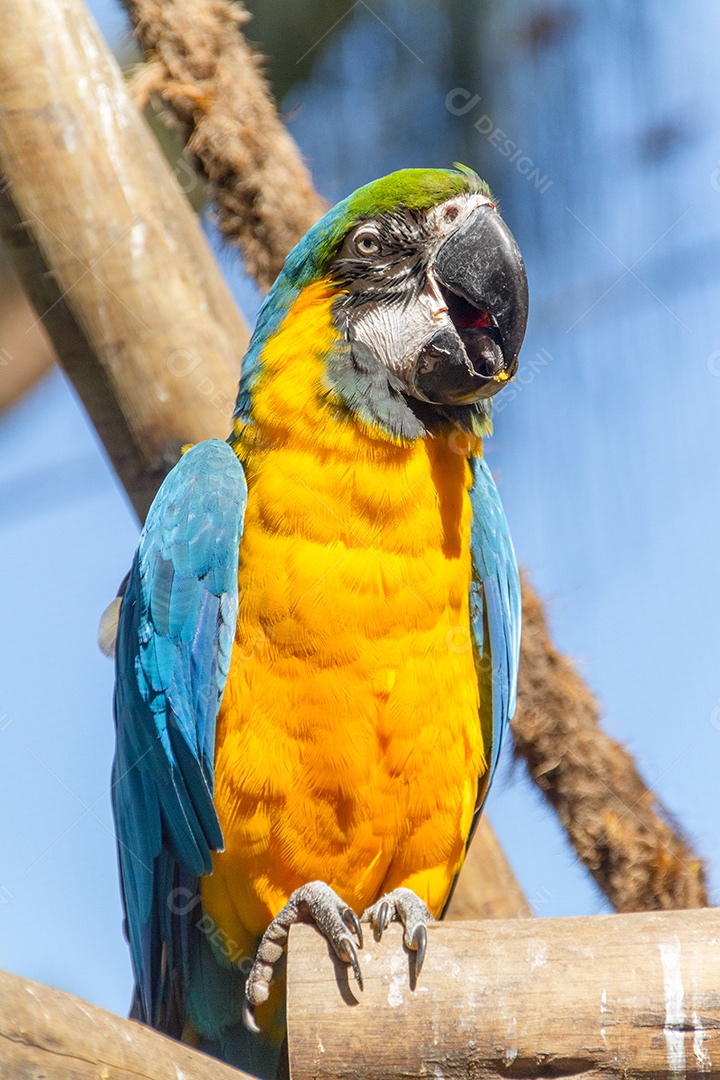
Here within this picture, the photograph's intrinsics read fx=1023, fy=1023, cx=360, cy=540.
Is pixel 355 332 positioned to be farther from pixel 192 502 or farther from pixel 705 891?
pixel 705 891

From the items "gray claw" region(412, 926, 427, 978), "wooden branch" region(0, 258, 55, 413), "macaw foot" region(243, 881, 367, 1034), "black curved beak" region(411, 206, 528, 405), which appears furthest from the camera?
"wooden branch" region(0, 258, 55, 413)

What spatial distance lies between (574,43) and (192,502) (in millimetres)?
3360

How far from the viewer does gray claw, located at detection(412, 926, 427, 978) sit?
5.96 ft

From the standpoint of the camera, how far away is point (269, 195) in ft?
10.9

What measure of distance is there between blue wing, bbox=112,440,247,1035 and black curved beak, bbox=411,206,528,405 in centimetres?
55

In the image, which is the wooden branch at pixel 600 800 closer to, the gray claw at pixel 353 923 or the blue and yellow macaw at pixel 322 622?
the blue and yellow macaw at pixel 322 622

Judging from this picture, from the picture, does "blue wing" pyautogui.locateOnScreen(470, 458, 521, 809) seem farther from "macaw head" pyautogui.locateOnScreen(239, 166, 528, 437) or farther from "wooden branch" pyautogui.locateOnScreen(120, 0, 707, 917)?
"wooden branch" pyautogui.locateOnScreen(120, 0, 707, 917)

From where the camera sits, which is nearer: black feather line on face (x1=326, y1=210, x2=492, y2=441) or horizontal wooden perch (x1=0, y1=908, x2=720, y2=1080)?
horizontal wooden perch (x1=0, y1=908, x2=720, y2=1080)

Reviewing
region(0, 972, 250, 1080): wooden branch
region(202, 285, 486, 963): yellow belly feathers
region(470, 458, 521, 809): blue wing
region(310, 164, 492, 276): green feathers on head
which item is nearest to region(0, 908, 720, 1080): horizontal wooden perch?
region(0, 972, 250, 1080): wooden branch

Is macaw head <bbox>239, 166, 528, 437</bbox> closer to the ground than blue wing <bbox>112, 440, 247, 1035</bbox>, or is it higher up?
higher up

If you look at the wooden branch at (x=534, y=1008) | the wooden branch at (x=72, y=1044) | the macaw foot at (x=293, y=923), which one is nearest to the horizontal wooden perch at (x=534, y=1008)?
the wooden branch at (x=534, y=1008)

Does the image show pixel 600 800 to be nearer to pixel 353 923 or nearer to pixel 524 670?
pixel 524 670

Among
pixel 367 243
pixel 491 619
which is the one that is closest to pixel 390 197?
pixel 367 243

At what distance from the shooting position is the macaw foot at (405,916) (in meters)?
1.89
